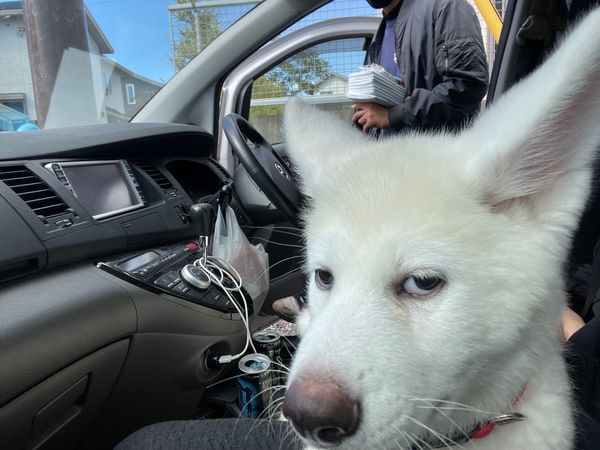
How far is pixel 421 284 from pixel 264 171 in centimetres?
119

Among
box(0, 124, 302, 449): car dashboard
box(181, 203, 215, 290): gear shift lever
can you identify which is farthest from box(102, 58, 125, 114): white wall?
box(181, 203, 215, 290): gear shift lever

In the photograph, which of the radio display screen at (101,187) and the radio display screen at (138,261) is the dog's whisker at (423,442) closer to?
the radio display screen at (138,261)

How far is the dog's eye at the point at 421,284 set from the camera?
37.6 inches

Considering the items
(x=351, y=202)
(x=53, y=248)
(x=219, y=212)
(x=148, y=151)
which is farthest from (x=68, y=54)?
(x=351, y=202)

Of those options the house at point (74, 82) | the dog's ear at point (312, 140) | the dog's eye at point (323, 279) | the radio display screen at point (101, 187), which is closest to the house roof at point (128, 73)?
the house at point (74, 82)

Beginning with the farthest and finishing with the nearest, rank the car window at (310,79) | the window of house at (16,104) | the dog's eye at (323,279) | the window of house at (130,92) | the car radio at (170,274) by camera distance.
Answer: the car window at (310,79) → the window of house at (130,92) → the window of house at (16,104) → the car radio at (170,274) → the dog's eye at (323,279)

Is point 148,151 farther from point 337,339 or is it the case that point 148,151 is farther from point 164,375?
point 337,339

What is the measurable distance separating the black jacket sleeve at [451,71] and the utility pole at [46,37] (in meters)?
1.68

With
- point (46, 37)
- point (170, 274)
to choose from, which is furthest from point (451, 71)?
point (46, 37)

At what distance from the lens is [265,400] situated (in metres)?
1.87

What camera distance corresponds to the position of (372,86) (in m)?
2.37

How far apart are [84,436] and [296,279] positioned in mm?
1428

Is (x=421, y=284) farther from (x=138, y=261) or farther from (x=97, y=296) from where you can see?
(x=138, y=261)

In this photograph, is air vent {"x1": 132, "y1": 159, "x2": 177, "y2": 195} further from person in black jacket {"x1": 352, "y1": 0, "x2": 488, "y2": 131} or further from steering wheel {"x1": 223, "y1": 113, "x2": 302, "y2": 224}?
person in black jacket {"x1": 352, "y1": 0, "x2": 488, "y2": 131}
